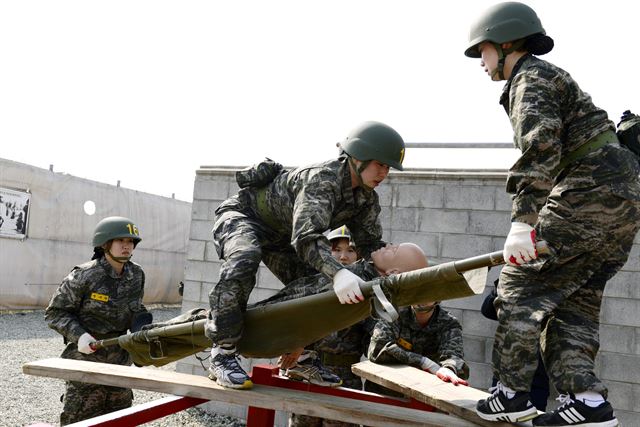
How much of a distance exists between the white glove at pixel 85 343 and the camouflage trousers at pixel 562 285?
113 inches

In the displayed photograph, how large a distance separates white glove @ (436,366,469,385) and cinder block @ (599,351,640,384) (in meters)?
1.93

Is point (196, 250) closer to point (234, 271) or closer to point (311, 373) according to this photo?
point (311, 373)

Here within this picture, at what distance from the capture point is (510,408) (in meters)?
2.35

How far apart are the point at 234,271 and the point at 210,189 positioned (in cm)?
325

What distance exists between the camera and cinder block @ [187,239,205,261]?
6039 mm

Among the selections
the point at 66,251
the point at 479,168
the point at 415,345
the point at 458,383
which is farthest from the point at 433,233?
the point at 66,251

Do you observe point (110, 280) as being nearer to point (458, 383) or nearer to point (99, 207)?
point (458, 383)

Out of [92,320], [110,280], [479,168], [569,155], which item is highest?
[479,168]

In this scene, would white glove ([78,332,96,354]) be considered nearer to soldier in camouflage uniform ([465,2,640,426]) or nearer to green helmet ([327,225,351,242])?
green helmet ([327,225,351,242])

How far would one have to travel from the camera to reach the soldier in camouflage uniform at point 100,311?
4137 mm

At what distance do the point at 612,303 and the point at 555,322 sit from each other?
266cm

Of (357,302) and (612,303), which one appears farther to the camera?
(612,303)

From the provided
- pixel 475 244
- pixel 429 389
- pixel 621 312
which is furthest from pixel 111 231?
pixel 621 312

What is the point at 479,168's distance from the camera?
518 cm
